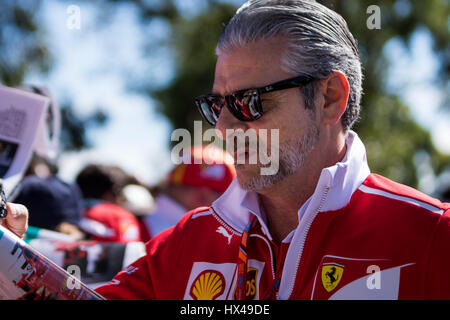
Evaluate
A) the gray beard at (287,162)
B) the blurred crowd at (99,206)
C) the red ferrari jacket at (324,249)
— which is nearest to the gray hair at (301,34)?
the gray beard at (287,162)

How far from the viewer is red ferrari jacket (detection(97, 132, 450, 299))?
1524mm

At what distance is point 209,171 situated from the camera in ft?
14.6

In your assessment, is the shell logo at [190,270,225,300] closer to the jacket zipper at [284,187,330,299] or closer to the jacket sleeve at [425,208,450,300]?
the jacket zipper at [284,187,330,299]

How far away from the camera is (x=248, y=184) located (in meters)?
1.83

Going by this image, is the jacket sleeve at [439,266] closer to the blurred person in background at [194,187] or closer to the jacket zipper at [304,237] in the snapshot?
the jacket zipper at [304,237]

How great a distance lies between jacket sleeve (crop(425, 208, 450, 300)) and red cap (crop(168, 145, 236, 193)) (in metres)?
2.87

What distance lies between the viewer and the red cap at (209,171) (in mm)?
4348

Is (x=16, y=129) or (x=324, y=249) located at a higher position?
(x=16, y=129)

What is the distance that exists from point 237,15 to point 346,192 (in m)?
0.75

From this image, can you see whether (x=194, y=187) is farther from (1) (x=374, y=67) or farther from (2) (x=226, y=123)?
(1) (x=374, y=67)

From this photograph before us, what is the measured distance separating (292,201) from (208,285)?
0.40 m

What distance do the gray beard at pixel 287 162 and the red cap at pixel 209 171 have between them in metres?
2.47

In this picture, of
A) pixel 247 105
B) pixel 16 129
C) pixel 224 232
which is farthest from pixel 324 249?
pixel 16 129

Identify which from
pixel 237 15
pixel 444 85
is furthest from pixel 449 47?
pixel 237 15
